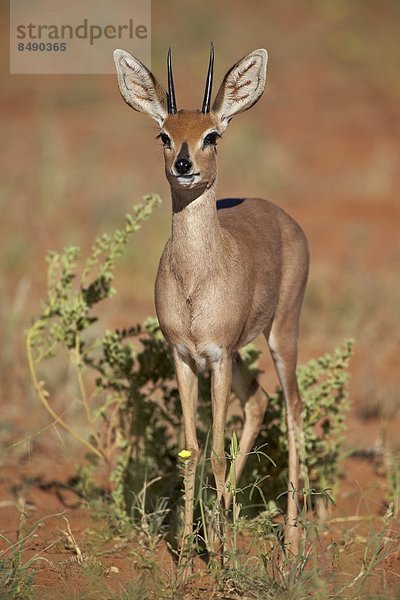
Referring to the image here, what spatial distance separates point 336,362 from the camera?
240 inches

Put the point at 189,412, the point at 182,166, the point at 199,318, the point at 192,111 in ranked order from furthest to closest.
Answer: the point at 189,412
the point at 192,111
the point at 199,318
the point at 182,166

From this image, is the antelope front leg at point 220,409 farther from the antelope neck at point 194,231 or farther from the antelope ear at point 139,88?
the antelope ear at point 139,88

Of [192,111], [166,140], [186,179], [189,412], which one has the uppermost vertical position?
[192,111]

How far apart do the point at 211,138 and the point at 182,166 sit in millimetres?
388

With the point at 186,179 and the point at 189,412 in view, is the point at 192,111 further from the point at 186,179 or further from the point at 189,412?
the point at 189,412

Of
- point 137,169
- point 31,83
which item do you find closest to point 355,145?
point 137,169

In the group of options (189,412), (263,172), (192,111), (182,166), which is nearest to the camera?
(182,166)

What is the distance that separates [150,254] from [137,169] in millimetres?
4732

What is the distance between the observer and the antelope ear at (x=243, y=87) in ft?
17.3

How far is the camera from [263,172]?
15.6 meters

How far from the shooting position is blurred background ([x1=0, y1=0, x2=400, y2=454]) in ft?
30.6

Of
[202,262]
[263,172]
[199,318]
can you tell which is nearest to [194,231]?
[202,262]

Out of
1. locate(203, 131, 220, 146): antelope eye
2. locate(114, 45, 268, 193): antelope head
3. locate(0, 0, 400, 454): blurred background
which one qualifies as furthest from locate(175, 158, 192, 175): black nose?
locate(0, 0, 400, 454): blurred background

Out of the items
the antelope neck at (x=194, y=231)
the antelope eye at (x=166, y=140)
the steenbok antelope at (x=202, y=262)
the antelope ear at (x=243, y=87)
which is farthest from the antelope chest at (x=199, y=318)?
the antelope ear at (x=243, y=87)
